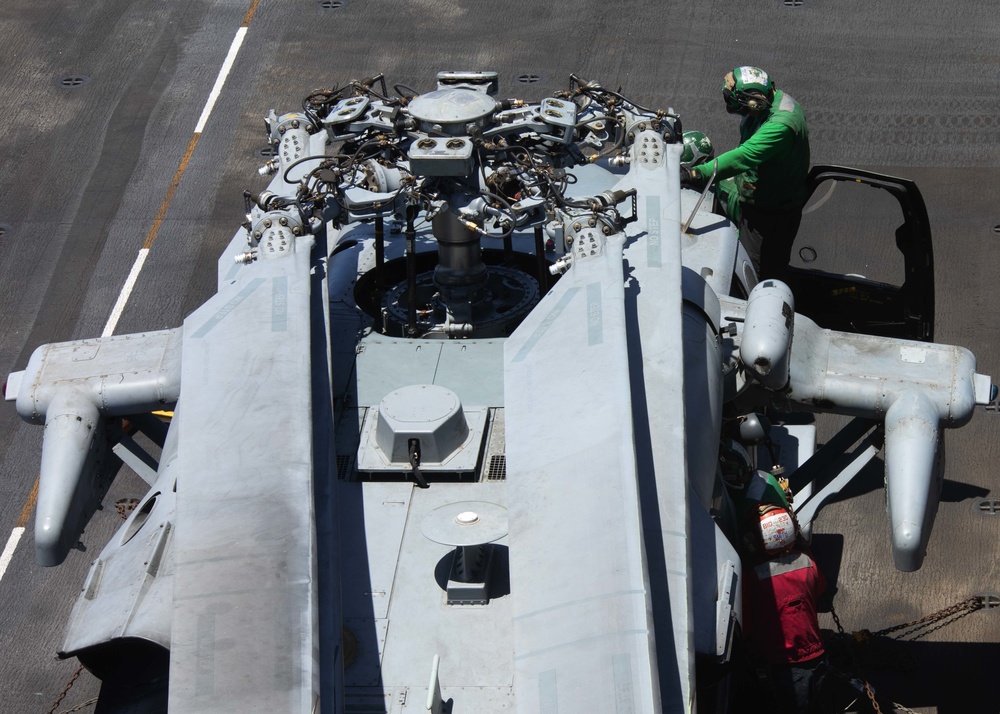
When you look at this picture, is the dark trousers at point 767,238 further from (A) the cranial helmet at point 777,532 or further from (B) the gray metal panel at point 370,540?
(B) the gray metal panel at point 370,540

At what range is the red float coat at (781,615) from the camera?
392 inches

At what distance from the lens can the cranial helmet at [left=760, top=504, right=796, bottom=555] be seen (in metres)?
10.2

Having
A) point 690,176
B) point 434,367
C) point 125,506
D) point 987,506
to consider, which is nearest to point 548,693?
point 434,367

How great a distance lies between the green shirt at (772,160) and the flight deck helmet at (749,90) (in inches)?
5.9

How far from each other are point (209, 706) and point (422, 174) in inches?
172

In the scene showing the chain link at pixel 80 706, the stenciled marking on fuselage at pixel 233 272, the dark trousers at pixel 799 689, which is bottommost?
the chain link at pixel 80 706

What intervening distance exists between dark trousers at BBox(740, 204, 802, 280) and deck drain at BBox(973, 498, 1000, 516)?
115 inches

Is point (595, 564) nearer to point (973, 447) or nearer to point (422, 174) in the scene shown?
point (422, 174)

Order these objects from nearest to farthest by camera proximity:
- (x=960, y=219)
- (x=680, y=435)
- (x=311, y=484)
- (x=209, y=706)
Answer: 1. (x=209, y=706)
2. (x=311, y=484)
3. (x=680, y=435)
4. (x=960, y=219)

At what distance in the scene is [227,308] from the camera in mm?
9617

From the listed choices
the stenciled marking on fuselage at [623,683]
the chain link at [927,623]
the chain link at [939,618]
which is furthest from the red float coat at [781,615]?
the stenciled marking on fuselage at [623,683]

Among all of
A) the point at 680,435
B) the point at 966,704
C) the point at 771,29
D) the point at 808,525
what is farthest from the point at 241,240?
the point at 771,29

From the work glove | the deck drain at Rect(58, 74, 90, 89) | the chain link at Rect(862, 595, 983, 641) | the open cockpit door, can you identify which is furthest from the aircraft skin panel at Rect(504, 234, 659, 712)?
the deck drain at Rect(58, 74, 90, 89)

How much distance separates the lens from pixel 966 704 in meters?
11.6
